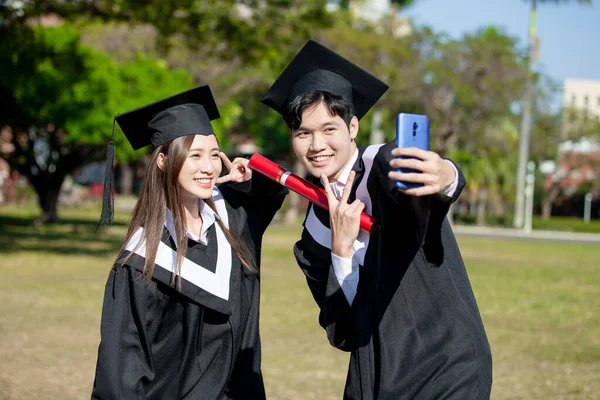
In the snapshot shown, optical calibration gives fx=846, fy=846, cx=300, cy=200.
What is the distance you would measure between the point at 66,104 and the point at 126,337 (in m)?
19.2

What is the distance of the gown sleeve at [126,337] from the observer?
321cm

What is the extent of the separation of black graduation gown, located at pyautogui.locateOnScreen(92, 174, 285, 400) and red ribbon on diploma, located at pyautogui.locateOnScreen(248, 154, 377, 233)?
450 millimetres

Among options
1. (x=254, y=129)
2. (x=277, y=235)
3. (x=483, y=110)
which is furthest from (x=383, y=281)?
(x=254, y=129)

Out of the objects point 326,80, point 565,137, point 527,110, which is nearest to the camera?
point 326,80

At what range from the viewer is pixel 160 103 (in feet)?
11.9

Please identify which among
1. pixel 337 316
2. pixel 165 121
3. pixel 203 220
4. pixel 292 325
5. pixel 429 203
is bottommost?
pixel 292 325

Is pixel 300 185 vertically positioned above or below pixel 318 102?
below

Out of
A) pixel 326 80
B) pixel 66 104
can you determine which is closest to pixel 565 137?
pixel 66 104

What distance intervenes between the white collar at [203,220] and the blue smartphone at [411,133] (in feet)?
4.65

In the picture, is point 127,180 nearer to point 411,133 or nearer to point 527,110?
point 527,110

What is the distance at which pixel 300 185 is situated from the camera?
3123 mm

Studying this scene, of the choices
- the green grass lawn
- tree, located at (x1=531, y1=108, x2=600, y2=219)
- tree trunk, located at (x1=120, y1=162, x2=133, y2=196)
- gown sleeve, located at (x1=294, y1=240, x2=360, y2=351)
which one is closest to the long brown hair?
gown sleeve, located at (x1=294, y1=240, x2=360, y2=351)

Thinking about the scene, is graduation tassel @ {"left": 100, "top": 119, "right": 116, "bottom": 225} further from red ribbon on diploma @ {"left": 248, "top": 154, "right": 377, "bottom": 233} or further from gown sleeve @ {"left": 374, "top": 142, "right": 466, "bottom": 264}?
gown sleeve @ {"left": 374, "top": 142, "right": 466, "bottom": 264}

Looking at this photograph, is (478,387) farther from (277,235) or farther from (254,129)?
(254,129)
